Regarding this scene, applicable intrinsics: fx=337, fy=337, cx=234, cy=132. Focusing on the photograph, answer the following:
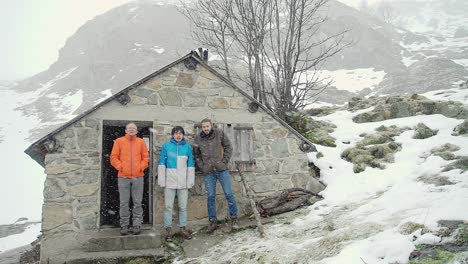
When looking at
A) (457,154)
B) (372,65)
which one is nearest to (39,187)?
(457,154)

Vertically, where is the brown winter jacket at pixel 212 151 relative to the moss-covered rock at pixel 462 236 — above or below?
above

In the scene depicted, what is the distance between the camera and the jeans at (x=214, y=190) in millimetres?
6001

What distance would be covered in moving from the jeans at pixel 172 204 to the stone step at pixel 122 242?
0.38 meters

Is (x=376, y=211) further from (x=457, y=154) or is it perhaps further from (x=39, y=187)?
(x=39, y=187)

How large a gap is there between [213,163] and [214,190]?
1.66ft

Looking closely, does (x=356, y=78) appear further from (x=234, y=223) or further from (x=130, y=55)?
(x=234, y=223)

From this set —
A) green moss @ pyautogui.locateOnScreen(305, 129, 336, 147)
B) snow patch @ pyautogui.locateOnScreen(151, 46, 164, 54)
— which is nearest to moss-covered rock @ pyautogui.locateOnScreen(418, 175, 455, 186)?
green moss @ pyautogui.locateOnScreen(305, 129, 336, 147)

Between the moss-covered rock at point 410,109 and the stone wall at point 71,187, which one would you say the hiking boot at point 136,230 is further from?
the moss-covered rock at point 410,109

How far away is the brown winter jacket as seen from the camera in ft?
19.5

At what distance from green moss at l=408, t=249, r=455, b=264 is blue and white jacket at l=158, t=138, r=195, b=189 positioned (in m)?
3.71

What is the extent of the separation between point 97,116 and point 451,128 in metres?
7.43

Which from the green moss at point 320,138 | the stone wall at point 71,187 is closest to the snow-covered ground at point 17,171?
the stone wall at point 71,187

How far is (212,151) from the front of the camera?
236 inches

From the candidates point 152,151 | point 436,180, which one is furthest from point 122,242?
point 436,180
